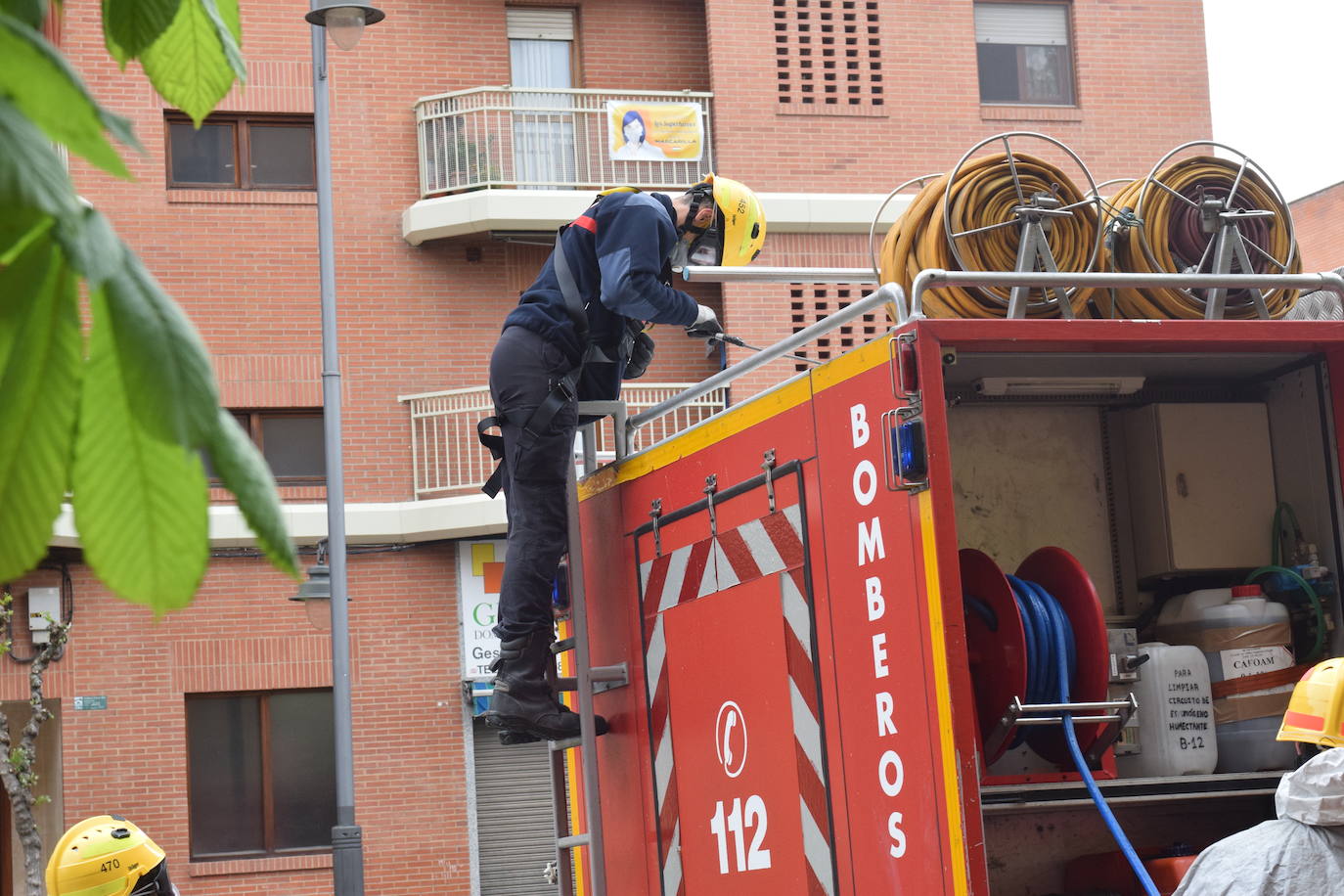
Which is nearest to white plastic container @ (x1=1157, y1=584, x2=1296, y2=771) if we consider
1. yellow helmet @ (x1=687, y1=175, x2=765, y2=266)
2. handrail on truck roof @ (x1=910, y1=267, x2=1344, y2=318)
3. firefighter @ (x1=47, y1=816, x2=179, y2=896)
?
handrail on truck roof @ (x1=910, y1=267, x2=1344, y2=318)

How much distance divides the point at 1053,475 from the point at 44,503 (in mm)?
5221

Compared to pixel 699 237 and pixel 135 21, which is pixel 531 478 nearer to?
pixel 699 237

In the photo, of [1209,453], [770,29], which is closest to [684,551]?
[1209,453]

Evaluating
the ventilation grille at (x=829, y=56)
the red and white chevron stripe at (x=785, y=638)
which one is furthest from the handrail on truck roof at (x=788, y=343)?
the ventilation grille at (x=829, y=56)

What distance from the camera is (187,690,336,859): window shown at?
22.1 m

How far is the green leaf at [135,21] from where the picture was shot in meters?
1.11

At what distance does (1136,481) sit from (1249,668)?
80 cm

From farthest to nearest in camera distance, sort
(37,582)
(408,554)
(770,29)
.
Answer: (770,29), (408,554), (37,582)

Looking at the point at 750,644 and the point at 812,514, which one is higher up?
the point at 812,514

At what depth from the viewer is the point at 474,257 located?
77.7 feet

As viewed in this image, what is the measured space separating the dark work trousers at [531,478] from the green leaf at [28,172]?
17.1 ft

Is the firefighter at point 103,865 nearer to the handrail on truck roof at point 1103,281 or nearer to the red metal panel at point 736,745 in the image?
the red metal panel at point 736,745

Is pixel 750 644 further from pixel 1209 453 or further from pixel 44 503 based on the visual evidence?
pixel 44 503

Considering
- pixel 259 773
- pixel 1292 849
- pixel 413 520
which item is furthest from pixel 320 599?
pixel 1292 849
